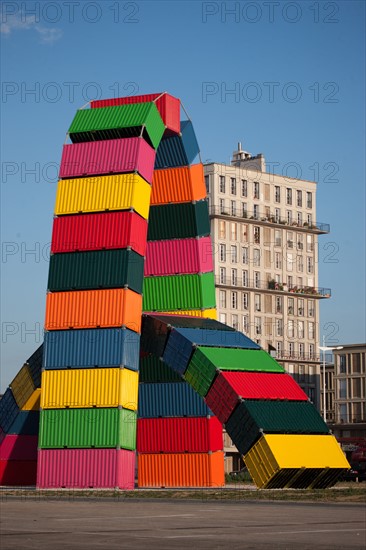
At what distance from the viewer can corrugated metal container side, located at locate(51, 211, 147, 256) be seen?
216ft

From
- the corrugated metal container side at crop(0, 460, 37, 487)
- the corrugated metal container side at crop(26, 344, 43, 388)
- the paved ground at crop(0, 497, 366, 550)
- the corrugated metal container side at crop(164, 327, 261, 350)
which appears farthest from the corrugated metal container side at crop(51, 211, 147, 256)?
the paved ground at crop(0, 497, 366, 550)

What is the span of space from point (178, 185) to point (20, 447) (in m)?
21.7

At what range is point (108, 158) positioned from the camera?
6781 cm

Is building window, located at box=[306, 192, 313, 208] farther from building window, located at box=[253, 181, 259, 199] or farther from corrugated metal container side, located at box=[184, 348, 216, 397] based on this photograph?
corrugated metal container side, located at box=[184, 348, 216, 397]

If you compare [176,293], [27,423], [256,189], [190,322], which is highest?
[256,189]

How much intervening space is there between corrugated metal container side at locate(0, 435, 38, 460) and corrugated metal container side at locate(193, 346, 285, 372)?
56.8ft

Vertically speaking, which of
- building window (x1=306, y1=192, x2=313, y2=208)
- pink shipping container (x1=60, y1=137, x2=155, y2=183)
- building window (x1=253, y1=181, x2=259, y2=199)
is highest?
building window (x1=306, y1=192, x2=313, y2=208)

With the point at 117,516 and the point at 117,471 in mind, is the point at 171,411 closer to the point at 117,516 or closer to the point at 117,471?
the point at 117,471

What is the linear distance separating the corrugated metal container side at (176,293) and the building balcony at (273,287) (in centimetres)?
9993

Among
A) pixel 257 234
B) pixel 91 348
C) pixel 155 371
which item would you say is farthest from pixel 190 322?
pixel 257 234

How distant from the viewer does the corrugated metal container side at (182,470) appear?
236ft

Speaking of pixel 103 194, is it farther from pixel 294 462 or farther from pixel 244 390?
pixel 294 462

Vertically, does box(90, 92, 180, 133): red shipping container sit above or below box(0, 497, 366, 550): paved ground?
above

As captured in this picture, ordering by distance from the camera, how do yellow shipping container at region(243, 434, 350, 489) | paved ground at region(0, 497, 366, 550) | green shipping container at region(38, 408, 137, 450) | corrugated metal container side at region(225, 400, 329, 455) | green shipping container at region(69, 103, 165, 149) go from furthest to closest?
green shipping container at region(69, 103, 165, 149) → green shipping container at region(38, 408, 137, 450) → corrugated metal container side at region(225, 400, 329, 455) → yellow shipping container at region(243, 434, 350, 489) → paved ground at region(0, 497, 366, 550)
